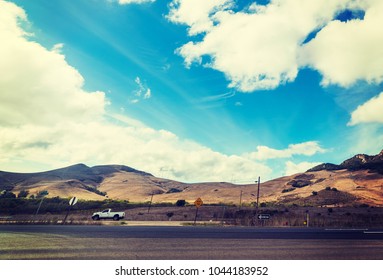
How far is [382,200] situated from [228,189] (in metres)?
54.3

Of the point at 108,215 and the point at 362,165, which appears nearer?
the point at 108,215

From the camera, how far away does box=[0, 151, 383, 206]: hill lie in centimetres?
7856

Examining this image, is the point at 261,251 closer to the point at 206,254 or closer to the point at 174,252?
the point at 206,254

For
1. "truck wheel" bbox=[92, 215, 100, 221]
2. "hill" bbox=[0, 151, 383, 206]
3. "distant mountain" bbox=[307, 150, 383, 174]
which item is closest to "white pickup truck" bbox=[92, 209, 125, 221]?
"truck wheel" bbox=[92, 215, 100, 221]

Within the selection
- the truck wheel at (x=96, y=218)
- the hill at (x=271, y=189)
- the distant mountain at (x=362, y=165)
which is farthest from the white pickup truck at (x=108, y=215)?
the distant mountain at (x=362, y=165)

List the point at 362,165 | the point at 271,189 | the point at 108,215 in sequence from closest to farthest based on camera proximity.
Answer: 1. the point at 108,215
2. the point at 362,165
3. the point at 271,189

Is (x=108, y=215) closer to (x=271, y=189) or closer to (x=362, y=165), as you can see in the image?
(x=271, y=189)

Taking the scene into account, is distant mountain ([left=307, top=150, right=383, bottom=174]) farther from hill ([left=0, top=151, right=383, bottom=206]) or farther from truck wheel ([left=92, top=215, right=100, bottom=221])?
truck wheel ([left=92, top=215, right=100, bottom=221])

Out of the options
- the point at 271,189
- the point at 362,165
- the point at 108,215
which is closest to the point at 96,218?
the point at 108,215

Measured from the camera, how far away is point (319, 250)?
35.3 feet

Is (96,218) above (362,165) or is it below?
below

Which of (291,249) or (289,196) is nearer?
(291,249)

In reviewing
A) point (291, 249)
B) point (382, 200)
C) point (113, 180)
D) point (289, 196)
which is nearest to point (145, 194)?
point (113, 180)

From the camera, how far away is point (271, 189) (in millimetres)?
108500
